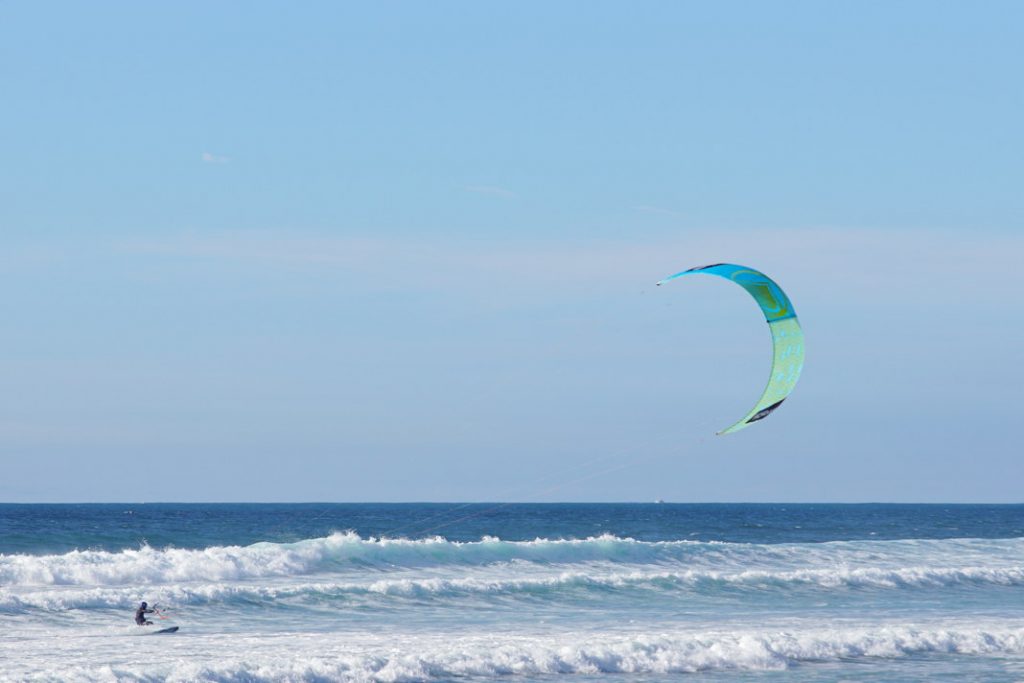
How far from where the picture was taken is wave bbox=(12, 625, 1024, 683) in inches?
733

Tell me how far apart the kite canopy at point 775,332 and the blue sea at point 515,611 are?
3.42 meters

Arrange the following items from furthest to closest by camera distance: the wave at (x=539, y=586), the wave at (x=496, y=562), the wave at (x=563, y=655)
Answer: the wave at (x=496, y=562), the wave at (x=539, y=586), the wave at (x=563, y=655)

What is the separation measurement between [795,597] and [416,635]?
9570 millimetres

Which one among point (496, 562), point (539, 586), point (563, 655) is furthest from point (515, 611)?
point (496, 562)

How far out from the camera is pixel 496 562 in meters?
32.1

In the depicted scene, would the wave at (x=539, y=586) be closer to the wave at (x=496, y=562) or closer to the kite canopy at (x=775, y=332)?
the wave at (x=496, y=562)

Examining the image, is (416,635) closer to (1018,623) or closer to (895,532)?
(1018,623)

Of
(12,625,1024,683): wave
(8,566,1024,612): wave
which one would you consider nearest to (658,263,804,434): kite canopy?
(12,625,1024,683): wave

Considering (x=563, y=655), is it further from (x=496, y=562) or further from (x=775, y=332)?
(x=496, y=562)

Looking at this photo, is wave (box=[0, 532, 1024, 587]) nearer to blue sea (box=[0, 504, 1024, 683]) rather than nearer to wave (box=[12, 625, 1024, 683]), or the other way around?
blue sea (box=[0, 504, 1024, 683])

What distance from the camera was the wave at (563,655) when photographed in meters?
18.6

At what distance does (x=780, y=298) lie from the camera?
70.6ft

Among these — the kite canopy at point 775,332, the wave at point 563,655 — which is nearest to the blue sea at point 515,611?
the wave at point 563,655

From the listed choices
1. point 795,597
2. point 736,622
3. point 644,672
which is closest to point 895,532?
point 795,597
